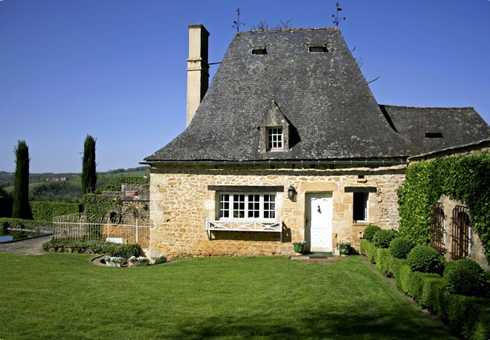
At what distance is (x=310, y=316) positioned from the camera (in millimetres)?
8711

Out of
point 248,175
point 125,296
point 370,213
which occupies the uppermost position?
point 248,175

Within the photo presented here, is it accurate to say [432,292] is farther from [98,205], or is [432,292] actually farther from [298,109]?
[98,205]

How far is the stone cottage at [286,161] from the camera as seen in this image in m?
16.3

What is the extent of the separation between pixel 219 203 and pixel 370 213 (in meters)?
5.80

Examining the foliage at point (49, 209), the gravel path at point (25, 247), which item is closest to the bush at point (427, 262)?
the gravel path at point (25, 247)

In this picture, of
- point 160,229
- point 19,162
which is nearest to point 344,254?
point 160,229

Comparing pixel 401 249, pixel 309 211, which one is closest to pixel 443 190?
pixel 401 249

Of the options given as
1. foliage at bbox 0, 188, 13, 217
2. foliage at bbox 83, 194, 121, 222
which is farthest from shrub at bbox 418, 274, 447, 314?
foliage at bbox 0, 188, 13, 217

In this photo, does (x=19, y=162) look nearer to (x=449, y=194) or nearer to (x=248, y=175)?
(x=248, y=175)

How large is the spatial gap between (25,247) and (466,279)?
20.5 meters

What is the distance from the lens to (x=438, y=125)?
63.8 ft

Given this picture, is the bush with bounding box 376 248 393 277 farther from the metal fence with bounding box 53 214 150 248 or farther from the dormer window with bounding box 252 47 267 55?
the dormer window with bounding box 252 47 267 55

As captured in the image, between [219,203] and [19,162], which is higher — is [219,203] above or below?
below

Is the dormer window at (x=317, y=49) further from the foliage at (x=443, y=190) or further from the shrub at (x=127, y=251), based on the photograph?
the shrub at (x=127, y=251)
